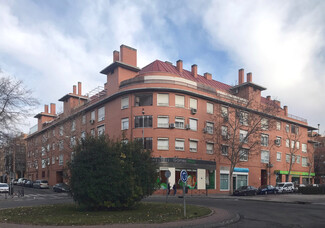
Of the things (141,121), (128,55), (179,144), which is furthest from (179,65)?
(179,144)

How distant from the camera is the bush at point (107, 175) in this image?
639 inches

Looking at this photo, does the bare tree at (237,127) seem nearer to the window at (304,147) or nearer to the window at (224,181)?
the window at (224,181)

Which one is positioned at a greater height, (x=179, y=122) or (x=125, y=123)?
(x=179, y=122)

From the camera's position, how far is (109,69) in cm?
4384

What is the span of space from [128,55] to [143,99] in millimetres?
7831

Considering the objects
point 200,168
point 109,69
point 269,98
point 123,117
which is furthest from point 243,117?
point 269,98

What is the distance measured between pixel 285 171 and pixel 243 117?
2158cm

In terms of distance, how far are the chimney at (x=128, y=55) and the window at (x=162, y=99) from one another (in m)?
7.73

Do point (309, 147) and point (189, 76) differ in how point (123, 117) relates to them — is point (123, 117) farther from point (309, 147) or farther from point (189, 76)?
point (309, 147)

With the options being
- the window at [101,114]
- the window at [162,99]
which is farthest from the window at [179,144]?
the window at [101,114]

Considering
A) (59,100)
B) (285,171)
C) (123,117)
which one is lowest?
(285,171)

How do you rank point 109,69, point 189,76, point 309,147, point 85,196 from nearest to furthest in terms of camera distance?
point 85,196 → point 109,69 → point 189,76 → point 309,147

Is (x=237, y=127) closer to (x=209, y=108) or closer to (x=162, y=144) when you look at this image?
(x=209, y=108)

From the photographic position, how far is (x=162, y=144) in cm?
3841
